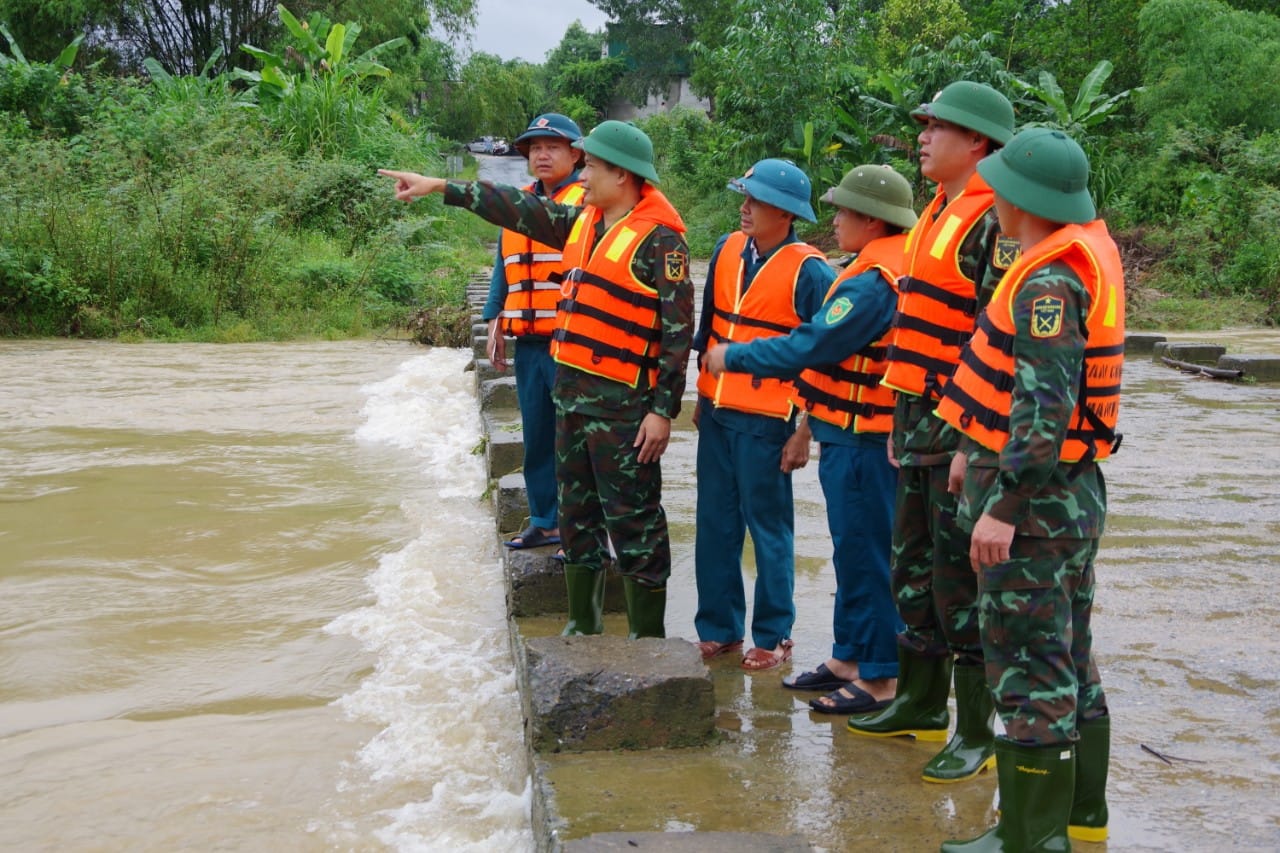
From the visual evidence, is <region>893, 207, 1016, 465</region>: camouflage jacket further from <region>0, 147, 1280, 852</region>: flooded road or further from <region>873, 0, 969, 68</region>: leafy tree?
<region>873, 0, 969, 68</region>: leafy tree

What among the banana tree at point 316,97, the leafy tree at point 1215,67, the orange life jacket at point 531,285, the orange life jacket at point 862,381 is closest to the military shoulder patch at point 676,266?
the orange life jacket at point 862,381

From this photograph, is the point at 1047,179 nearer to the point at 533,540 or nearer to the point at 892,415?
the point at 892,415

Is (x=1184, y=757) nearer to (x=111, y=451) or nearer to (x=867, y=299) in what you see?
(x=867, y=299)

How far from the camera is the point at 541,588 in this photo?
525 cm

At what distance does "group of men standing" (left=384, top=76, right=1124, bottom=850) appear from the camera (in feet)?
9.77

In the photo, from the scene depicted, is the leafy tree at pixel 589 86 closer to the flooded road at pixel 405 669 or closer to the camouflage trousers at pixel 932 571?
the flooded road at pixel 405 669

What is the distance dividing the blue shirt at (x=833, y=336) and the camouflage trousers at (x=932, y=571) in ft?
1.58

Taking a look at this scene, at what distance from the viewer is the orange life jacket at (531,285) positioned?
5699 mm

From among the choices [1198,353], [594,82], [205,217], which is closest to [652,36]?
[594,82]

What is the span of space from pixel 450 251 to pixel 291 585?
615 inches

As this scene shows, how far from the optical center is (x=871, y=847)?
3182 millimetres

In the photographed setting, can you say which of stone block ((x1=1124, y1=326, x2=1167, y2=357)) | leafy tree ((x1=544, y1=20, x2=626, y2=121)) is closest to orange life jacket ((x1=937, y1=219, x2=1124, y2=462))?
stone block ((x1=1124, y1=326, x2=1167, y2=357))

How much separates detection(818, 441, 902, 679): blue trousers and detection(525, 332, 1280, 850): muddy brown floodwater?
324 millimetres

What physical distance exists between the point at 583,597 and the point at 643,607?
28 centimetres
